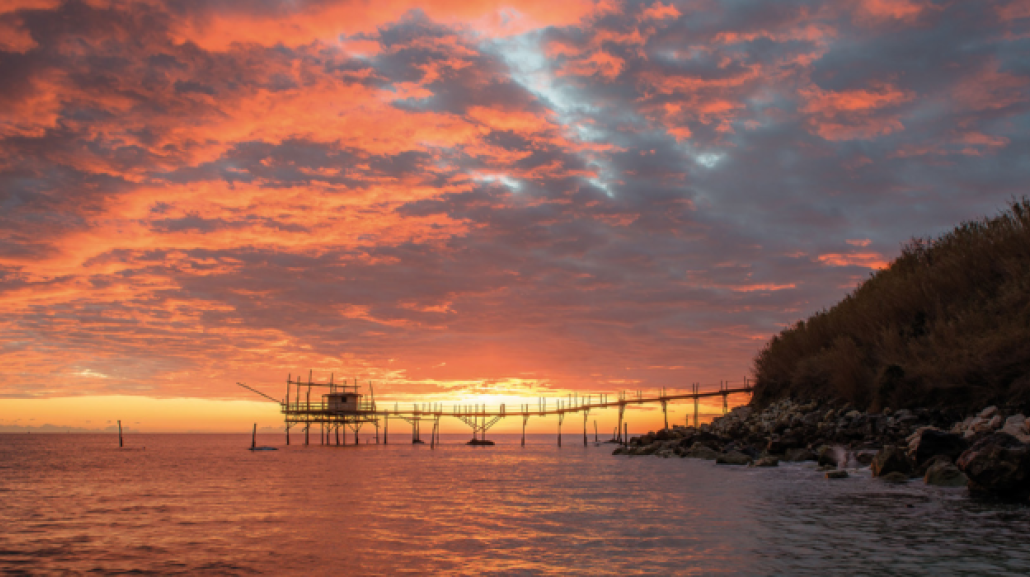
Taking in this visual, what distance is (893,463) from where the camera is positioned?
64.0 ft

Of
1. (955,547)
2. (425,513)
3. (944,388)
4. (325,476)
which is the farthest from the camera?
(325,476)

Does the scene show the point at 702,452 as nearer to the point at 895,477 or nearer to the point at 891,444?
the point at 891,444

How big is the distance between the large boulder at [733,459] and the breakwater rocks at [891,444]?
5 cm

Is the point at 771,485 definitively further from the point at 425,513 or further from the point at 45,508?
the point at 45,508

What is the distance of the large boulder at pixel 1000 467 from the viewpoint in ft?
47.0

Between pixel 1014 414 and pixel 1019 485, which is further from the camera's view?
pixel 1014 414

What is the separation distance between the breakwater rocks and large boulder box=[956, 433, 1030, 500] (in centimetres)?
2

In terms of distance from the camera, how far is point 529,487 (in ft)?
84.9

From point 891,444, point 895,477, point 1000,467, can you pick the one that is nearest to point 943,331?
point 891,444

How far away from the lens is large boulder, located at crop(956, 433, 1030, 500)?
47.0 ft

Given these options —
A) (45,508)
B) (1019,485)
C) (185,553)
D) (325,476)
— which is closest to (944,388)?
(1019,485)

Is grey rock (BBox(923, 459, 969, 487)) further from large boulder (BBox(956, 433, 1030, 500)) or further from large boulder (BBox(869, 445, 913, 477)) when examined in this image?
large boulder (BBox(956, 433, 1030, 500))

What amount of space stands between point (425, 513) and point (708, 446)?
75.9 ft

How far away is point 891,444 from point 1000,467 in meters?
9.22
